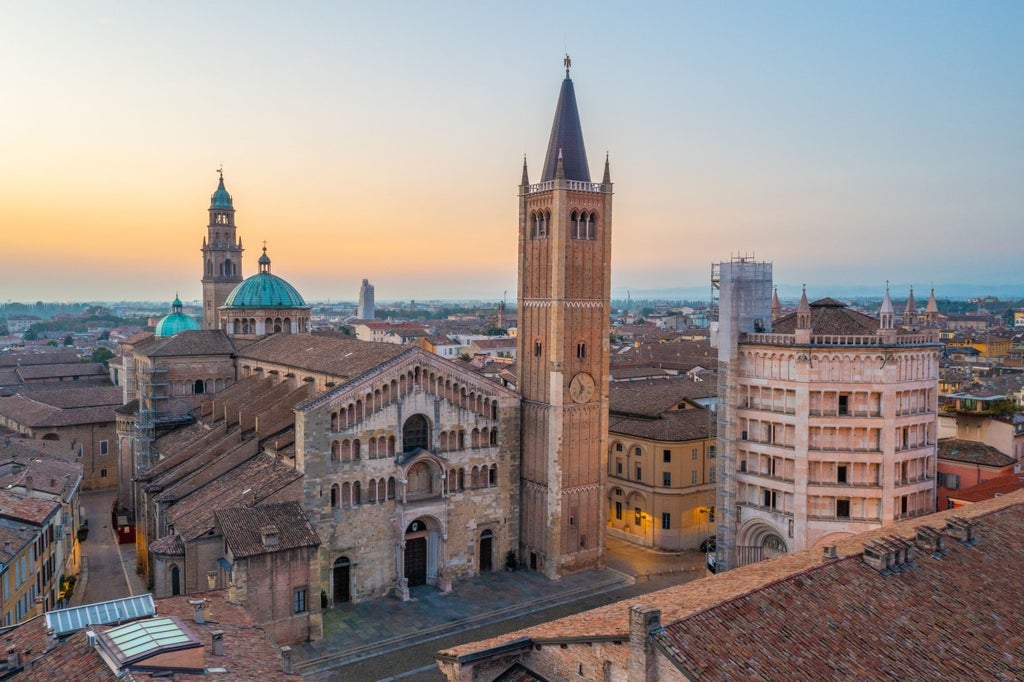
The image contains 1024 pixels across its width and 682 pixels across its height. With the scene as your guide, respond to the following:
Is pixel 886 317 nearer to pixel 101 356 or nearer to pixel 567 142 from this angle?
pixel 567 142

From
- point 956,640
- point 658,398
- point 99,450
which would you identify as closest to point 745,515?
point 658,398

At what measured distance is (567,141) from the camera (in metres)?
48.8

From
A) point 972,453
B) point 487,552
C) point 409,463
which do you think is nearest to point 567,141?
point 409,463

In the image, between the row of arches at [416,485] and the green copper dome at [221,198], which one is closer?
the row of arches at [416,485]

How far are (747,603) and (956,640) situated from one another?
6.10 metres

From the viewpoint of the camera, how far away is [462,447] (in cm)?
4697

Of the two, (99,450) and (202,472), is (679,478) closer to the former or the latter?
(202,472)

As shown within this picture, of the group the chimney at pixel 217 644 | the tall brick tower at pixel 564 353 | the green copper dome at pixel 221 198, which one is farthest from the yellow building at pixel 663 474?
the green copper dome at pixel 221 198

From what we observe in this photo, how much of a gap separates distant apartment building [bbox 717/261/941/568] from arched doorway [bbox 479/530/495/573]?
14987 millimetres

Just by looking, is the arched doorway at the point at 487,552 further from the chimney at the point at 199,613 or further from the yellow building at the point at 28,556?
the yellow building at the point at 28,556

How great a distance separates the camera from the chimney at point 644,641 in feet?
65.7

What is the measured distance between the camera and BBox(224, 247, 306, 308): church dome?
7131 centimetres

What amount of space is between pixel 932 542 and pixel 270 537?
2818 centimetres

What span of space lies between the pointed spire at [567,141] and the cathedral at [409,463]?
0.39 feet
